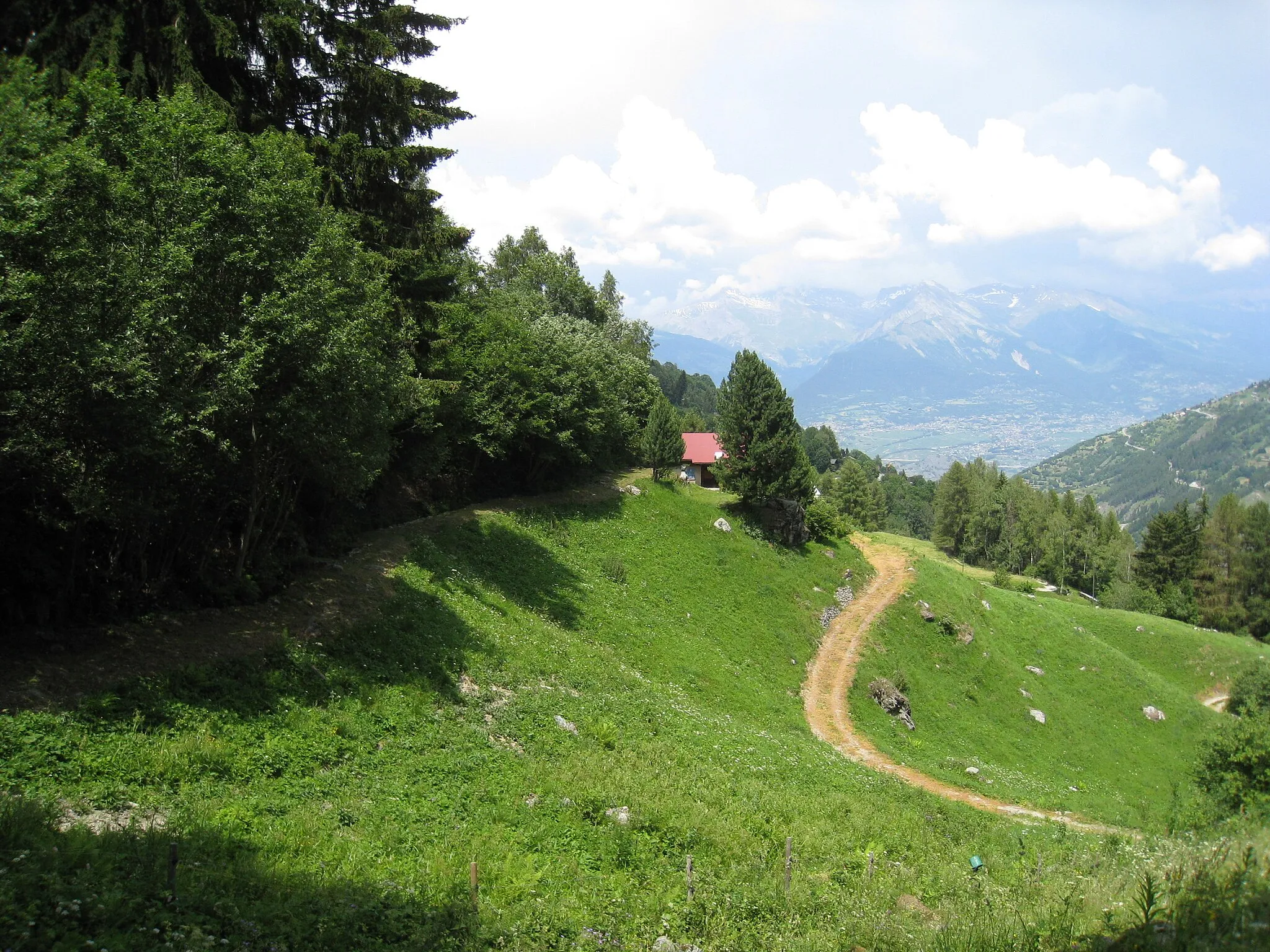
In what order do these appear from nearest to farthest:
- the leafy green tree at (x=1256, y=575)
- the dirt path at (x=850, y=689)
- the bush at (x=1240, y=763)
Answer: the bush at (x=1240, y=763) < the dirt path at (x=850, y=689) < the leafy green tree at (x=1256, y=575)

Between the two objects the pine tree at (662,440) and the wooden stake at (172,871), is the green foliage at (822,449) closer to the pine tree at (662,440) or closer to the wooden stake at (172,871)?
the pine tree at (662,440)

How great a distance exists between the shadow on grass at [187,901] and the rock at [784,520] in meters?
37.8

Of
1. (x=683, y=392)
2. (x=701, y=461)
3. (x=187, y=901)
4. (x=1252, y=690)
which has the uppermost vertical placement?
(x=683, y=392)

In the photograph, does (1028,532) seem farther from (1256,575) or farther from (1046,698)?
(1046,698)

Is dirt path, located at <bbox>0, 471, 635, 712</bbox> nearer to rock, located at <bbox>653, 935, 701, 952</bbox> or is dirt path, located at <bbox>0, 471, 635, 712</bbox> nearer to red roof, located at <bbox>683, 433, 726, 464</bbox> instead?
rock, located at <bbox>653, 935, 701, 952</bbox>

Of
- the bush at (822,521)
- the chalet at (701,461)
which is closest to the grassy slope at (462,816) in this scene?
the bush at (822,521)

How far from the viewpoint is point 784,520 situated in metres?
46.3

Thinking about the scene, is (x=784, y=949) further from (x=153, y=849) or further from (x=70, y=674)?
(x=70, y=674)

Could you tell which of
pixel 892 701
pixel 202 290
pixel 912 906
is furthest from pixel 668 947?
pixel 892 701

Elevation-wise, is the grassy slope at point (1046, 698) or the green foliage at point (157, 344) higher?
the green foliage at point (157, 344)

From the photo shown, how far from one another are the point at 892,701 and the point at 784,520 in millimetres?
15897

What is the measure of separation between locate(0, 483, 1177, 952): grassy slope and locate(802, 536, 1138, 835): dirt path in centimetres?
310

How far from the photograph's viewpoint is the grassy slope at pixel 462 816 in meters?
9.00

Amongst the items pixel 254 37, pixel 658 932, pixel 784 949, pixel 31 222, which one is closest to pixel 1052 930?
pixel 784 949
